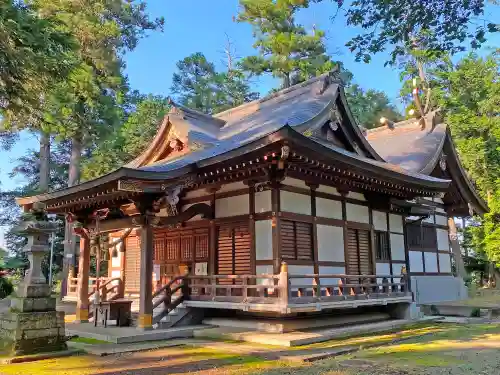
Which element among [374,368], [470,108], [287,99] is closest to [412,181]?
[287,99]

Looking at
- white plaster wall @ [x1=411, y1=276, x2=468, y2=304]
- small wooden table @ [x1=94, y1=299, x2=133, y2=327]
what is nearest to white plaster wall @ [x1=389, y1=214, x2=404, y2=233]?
white plaster wall @ [x1=411, y1=276, x2=468, y2=304]

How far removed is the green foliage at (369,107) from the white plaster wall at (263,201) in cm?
2848

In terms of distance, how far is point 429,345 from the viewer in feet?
32.2

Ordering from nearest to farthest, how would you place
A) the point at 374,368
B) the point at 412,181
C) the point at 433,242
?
the point at 374,368, the point at 412,181, the point at 433,242

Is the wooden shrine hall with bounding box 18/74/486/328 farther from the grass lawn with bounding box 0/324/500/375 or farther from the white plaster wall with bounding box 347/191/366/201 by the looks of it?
the grass lawn with bounding box 0/324/500/375

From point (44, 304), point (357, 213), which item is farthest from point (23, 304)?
point (357, 213)

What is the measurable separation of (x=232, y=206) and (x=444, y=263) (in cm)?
1065

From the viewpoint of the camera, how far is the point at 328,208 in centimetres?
1269

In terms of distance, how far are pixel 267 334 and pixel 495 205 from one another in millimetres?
19351

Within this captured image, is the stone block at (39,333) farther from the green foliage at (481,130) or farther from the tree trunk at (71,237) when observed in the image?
the green foliage at (481,130)

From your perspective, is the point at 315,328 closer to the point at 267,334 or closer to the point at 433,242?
the point at 267,334

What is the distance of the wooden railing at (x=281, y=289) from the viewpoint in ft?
32.4

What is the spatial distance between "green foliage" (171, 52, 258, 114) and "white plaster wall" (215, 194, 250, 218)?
2263cm

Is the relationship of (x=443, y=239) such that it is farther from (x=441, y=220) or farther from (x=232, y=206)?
(x=232, y=206)
